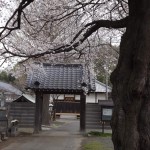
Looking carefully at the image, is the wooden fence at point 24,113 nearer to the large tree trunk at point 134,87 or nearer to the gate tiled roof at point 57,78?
the gate tiled roof at point 57,78

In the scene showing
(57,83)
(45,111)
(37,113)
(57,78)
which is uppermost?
(57,78)

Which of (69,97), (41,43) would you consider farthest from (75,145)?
(69,97)

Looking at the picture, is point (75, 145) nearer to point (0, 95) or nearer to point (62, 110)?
point (0, 95)

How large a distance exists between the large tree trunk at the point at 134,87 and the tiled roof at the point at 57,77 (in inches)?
612

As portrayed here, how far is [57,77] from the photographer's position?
25547 millimetres

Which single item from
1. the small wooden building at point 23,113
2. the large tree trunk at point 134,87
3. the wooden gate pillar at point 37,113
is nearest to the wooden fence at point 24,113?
the small wooden building at point 23,113

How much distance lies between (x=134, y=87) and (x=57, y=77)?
1784 cm

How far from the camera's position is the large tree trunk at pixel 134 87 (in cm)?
779

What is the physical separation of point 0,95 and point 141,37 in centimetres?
1908

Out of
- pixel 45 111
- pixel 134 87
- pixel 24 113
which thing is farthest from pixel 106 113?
pixel 134 87

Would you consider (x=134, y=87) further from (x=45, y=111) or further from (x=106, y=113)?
(x=45, y=111)

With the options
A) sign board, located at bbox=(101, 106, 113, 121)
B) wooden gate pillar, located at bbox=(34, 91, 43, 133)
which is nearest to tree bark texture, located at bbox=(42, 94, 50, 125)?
wooden gate pillar, located at bbox=(34, 91, 43, 133)

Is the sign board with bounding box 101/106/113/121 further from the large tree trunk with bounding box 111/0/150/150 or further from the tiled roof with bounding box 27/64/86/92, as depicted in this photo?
the large tree trunk with bounding box 111/0/150/150

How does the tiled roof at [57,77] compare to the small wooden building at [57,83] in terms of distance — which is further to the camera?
the tiled roof at [57,77]
